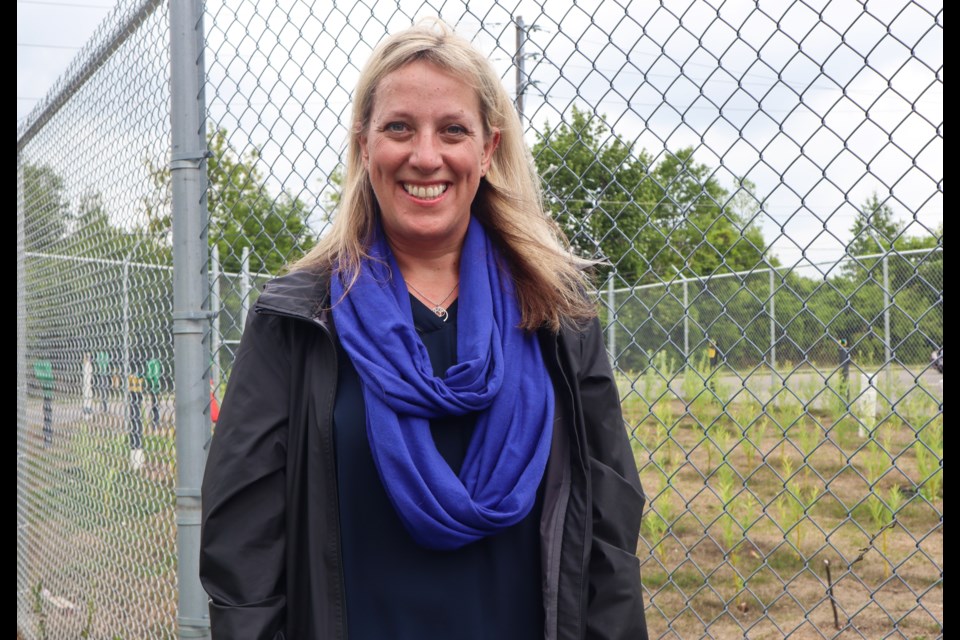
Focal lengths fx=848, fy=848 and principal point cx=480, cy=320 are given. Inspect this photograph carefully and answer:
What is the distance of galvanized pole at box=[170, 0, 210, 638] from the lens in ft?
7.98

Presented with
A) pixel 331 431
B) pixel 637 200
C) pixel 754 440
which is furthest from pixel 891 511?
pixel 754 440

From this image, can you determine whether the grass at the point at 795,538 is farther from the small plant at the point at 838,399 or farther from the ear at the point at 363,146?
the ear at the point at 363,146

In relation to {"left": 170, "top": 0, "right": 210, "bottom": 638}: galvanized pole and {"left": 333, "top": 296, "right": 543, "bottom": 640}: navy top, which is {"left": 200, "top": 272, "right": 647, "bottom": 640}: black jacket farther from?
{"left": 170, "top": 0, "right": 210, "bottom": 638}: galvanized pole

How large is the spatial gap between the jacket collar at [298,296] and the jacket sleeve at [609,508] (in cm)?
56

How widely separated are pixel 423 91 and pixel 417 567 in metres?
0.97

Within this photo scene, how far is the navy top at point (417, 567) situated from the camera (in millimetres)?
1684

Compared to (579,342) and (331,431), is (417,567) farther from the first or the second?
(579,342)

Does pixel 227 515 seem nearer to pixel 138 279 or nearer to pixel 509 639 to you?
pixel 509 639

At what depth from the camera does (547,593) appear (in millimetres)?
1689

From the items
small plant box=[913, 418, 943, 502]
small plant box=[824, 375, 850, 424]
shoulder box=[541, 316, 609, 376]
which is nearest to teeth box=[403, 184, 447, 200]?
shoulder box=[541, 316, 609, 376]

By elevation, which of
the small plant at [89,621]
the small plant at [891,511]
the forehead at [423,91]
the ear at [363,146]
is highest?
the forehead at [423,91]

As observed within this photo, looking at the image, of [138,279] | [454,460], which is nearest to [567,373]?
[454,460]

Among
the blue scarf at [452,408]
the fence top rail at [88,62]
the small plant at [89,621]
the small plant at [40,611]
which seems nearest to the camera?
the blue scarf at [452,408]

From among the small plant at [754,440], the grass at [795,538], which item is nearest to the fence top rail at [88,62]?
the grass at [795,538]
